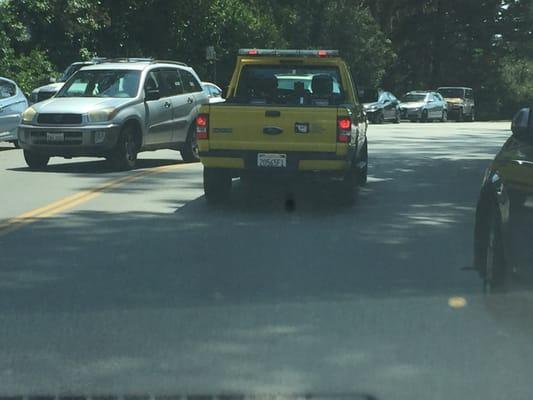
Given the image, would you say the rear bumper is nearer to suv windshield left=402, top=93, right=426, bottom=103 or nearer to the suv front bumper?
the suv front bumper

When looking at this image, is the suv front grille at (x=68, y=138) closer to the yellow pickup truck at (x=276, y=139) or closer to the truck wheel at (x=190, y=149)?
the truck wheel at (x=190, y=149)

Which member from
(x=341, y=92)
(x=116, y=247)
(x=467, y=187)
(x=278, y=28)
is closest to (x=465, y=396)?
(x=116, y=247)

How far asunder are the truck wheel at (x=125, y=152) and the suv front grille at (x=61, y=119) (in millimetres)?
772

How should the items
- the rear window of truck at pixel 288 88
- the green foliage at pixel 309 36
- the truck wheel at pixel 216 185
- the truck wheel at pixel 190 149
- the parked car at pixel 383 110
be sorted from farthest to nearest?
the parked car at pixel 383 110, the green foliage at pixel 309 36, the truck wheel at pixel 190 149, the rear window of truck at pixel 288 88, the truck wheel at pixel 216 185

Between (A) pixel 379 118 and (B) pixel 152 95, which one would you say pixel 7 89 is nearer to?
(B) pixel 152 95

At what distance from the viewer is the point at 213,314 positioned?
302 inches

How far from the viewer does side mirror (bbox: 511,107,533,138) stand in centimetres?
734

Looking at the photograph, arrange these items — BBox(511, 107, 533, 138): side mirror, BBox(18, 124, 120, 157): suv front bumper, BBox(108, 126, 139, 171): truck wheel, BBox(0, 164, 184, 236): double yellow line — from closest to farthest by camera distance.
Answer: BBox(511, 107, 533, 138): side mirror, BBox(0, 164, 184, 236): double yellow line, BBox(18, 124, 120, 157): suv front bumper, BBox(108, 126, 139, 171): truck wheel

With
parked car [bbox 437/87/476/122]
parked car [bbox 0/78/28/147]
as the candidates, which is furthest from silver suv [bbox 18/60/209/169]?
parked car [bbox 437/87/476/122]

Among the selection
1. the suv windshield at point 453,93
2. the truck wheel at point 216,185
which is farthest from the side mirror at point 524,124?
the suv windshield at point 453,93

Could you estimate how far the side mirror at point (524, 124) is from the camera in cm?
734

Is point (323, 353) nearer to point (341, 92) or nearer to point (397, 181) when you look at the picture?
point (341, 92)

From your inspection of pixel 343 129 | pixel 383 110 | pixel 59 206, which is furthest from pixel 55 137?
pixel 383 110

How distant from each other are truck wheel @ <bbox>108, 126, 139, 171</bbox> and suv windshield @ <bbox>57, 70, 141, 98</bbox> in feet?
2.64
